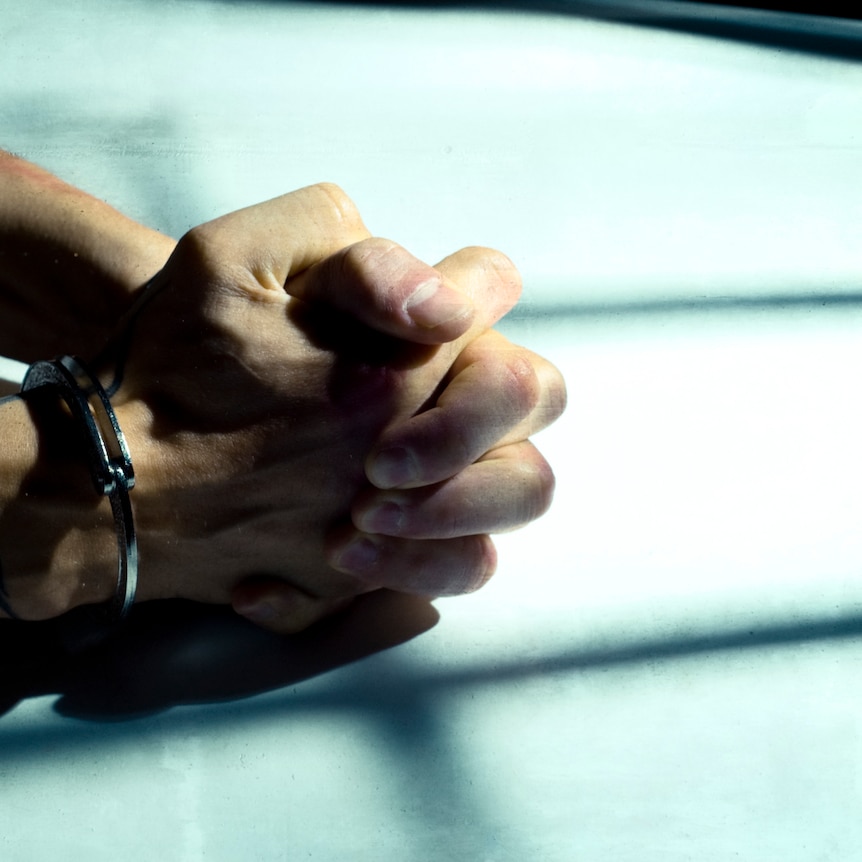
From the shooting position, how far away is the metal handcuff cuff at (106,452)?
608 millimetres

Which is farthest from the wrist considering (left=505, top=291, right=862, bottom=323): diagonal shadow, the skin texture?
(left=505, top=291, right=862, bottom=323): diagonal shadow

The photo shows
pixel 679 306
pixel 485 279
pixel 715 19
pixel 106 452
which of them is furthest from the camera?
pixel 715 19

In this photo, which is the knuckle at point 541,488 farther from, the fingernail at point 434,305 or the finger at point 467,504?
the fingernail at point 434,305

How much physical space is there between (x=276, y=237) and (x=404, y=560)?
228mm

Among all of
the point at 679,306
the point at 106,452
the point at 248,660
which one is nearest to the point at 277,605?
the point at 248,660

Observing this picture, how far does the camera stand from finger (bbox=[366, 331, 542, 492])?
626 millimetres

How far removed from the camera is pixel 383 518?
0.65 metres

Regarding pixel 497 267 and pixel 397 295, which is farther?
pixel 497 267

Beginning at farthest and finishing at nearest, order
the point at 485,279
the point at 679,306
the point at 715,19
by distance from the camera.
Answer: the point at 715,19, the point at 679,306, the point at 485,279

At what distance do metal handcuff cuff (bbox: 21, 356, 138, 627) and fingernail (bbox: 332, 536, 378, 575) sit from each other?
13cm

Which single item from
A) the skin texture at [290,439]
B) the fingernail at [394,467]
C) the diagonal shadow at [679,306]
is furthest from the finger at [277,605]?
the diagonal shadow at [679,306]

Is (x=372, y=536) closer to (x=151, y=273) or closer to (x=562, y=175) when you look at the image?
(x=151, y=273)

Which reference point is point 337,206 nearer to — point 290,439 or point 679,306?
point 290,439

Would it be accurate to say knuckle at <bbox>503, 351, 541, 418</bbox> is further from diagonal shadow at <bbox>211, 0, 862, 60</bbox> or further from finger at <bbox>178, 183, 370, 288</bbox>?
diagonal shadow at <bbox>211, 0, 862, 60</bbox>
